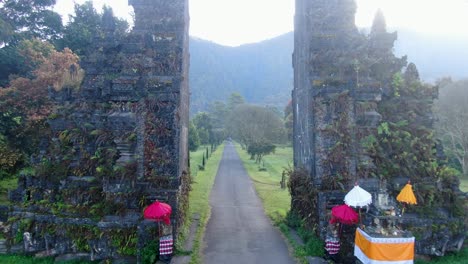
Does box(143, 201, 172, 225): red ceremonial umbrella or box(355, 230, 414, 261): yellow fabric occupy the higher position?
box(143, 201, 172, 225): red ceremonial umbrella

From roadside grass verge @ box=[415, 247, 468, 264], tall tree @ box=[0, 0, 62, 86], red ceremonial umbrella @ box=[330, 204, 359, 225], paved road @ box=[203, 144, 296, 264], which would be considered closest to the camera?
red ceremonial umbrella @ box=[330, 204, 359, 225]

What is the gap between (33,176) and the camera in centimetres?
1364

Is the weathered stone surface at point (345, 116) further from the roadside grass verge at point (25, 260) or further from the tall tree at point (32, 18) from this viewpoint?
the tall tree at point (32, 18)

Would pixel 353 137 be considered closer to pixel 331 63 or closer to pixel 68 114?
pixel 331 63

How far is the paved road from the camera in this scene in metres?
11.5

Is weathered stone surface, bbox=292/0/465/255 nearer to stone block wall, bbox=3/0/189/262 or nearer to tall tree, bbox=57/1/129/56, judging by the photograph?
stone block wall, bbox=3/0/189/262

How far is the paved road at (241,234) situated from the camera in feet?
37.7

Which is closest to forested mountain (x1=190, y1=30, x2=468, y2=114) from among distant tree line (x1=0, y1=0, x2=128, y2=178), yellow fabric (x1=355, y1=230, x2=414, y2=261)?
distant tree line (x1=0, y1=0, x2=128, y2=178)

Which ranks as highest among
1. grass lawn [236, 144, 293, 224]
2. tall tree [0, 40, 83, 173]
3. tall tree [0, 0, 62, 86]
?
tall tree [0, 0, 62, 86]

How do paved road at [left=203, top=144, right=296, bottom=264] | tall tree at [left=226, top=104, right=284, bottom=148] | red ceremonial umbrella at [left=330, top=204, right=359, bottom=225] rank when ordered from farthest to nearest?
tall tree at [left=226, top=104, right=284, bottom=148] < paved road at [left=203, top=144, right=296, bottom=264] < red ceremonial umbrella at [left=330, top=204, right=359, bottom=225]

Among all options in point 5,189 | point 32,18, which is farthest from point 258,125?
point 5,189

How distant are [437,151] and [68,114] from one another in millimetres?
15094

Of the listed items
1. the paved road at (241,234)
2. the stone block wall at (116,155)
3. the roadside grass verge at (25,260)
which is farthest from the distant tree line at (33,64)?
the paved road at (241,234)

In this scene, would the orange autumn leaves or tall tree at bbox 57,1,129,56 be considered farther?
tall tree at bbox 57,1,129,56
